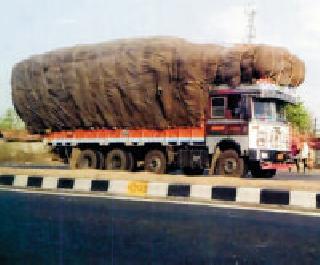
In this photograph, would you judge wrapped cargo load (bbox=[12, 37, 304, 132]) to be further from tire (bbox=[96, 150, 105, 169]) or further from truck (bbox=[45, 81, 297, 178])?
tire (bbox=[96, 150, 105, 169])

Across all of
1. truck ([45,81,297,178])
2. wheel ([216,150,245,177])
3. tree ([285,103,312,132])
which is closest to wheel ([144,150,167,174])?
truck ([45,81,297,178])

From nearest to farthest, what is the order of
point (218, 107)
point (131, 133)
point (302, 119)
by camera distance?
point (218, 107)
point (131, 133)
point (302, 119)

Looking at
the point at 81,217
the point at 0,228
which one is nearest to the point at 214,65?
the point at 81,217

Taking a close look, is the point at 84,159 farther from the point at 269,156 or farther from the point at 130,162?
the point at 269,156

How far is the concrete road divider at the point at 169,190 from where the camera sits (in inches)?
411

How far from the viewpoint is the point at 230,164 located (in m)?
19.0

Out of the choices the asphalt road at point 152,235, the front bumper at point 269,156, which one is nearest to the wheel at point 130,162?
the front bumper at point 269,156

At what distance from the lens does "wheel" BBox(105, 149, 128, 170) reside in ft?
70.8

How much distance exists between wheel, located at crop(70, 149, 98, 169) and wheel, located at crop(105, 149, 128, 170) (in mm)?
474

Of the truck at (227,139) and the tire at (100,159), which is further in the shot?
the tire at (100,159)

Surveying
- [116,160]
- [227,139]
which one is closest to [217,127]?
[227,139]

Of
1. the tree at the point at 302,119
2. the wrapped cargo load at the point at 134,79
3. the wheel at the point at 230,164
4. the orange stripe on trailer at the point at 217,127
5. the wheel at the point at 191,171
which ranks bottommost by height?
the wheel at the point at 191,171

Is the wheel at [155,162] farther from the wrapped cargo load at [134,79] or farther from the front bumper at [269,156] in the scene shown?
the front bumper at [269,156]

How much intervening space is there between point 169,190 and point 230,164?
22.9ft
